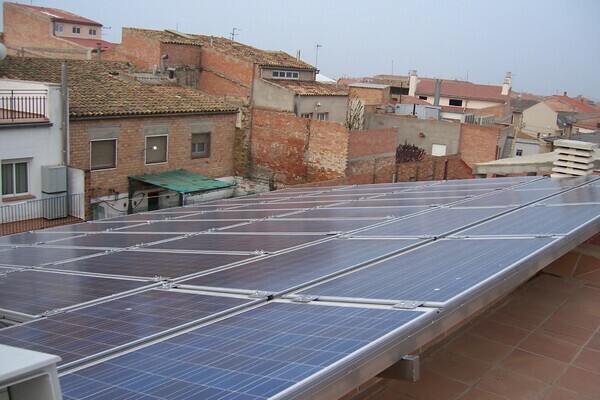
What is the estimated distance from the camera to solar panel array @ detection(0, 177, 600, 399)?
331 cm

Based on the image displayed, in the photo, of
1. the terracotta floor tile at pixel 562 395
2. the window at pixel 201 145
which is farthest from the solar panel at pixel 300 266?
the window at pixel 201 145

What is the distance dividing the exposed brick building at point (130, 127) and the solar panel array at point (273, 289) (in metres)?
16.1

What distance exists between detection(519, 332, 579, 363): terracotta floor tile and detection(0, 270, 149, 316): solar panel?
14.0 feet

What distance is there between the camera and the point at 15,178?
76.9 ft

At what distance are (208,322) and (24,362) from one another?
2629mm

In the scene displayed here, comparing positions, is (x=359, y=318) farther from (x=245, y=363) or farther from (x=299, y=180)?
(x=299, y=180)

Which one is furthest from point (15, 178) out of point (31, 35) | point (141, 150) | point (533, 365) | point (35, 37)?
point (31, 35)

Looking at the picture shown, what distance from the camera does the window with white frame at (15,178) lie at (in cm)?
2314

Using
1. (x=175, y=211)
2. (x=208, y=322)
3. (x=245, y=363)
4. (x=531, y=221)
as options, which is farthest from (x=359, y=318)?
(x=175, y=211)

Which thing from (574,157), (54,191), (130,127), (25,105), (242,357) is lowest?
(54,191)

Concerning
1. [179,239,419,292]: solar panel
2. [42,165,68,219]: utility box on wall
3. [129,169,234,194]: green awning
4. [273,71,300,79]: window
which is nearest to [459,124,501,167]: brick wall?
[273,71,300,79]: window

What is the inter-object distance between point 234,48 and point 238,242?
1378 inches

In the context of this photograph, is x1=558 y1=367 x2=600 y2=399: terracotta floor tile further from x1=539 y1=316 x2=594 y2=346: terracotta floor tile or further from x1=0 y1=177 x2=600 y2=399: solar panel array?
x1=0 y1=177 x2=600 y2=399: solar panel array

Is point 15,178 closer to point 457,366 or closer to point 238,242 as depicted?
point 238,242
